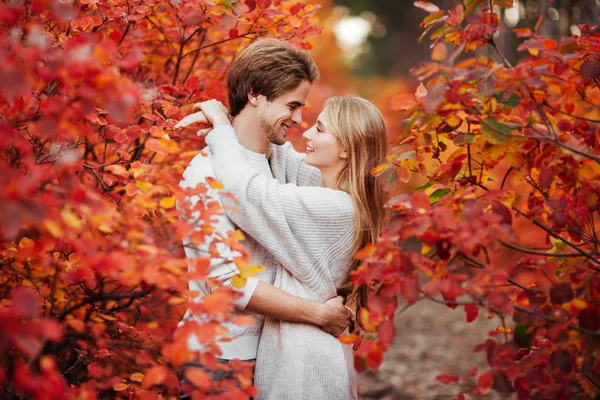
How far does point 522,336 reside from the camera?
1.97 m

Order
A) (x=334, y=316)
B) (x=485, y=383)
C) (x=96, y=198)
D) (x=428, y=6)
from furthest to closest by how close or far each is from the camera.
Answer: (x=334, y=316), (x=428, y=6), (x=485, y=383), (x=96, y=198)

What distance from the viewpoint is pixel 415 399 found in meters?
5.43

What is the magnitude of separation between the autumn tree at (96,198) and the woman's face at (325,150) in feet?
1.97

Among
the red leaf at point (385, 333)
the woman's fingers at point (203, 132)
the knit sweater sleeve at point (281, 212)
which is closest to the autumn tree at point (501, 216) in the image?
the red leaf at point (385, 333)

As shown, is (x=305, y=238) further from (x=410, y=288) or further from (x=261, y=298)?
(x=410, y=288)

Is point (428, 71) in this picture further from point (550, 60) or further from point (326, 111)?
point (326, 111)

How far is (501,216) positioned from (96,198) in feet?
3.95

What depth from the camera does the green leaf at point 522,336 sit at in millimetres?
1964

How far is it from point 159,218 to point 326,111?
44.0 inches

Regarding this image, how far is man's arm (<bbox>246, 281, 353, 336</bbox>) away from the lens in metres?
2.32

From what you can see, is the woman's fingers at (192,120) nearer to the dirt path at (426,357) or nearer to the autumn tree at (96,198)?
the autumn tree at (96,198)

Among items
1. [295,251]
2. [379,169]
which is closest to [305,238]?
[295,251]

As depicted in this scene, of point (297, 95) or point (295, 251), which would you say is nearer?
point (295, 251)

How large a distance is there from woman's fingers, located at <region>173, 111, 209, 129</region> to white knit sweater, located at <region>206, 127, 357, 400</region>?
0.48 feet
